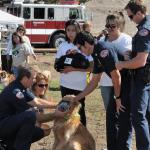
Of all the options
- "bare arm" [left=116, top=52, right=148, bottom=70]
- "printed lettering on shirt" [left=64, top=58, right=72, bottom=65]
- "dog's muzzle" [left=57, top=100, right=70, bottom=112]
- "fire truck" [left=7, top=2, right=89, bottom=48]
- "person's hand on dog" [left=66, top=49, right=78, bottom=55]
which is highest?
"bare arm" [left=116, top=52, right=148, bottom=70]

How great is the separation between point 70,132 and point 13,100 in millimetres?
666

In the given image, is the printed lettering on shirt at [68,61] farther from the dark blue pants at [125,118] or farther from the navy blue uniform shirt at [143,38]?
the navy blue uniform shirt at [143,38]

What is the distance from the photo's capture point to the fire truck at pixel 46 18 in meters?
25.9

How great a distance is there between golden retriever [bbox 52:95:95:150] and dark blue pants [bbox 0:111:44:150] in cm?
26

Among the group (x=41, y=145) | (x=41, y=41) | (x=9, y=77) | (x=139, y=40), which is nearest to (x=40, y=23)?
(x=41, y=41)

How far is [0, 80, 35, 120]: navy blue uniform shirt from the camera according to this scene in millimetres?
5629

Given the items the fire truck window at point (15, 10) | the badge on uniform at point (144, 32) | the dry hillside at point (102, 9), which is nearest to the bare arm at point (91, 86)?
the badge on uniform at point (144, 32)

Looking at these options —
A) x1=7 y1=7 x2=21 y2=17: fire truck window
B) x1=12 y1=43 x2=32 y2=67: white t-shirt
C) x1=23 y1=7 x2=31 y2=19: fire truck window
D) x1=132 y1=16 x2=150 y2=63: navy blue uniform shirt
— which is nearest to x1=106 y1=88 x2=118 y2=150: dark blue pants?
x1=132 y1=16 x2=150 y2=63: navy blue uniform shirt

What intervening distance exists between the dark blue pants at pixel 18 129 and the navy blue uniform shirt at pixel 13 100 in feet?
0.22

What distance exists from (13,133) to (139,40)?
1.61 m

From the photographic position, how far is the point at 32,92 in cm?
623

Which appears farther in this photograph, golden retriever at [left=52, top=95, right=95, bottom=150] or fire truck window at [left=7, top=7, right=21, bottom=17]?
fire truck window at [left=7, top=7, right=21, bottom=17]

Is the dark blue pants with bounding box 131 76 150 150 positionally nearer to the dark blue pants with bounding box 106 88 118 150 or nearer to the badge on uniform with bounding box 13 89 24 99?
the dark blue pants with bounding box 106 88 118 150

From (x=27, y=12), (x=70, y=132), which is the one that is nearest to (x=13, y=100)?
(x=70, y=132)
